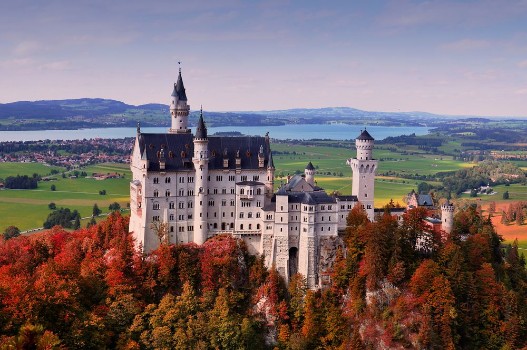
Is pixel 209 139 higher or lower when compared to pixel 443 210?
higher

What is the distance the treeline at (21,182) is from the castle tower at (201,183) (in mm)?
111902

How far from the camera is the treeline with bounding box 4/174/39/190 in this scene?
172m

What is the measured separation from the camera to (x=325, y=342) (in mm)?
67875

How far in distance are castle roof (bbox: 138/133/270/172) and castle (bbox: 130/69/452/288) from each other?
0.12 meters

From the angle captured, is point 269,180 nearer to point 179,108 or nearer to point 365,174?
point 365,174

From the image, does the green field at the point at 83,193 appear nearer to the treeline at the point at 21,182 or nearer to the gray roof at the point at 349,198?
the treeline at the point at 21,182

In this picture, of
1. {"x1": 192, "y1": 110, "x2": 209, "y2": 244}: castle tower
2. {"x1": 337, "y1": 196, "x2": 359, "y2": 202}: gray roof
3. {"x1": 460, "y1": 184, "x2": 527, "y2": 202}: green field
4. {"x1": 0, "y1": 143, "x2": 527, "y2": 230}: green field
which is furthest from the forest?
{"x1": 460, "y1": 184, "x2": 527, "y2": 202}: green field

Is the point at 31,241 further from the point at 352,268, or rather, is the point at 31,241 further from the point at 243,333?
the point at 352,268

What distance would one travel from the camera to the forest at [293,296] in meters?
65.5

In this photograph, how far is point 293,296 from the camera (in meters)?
71.4

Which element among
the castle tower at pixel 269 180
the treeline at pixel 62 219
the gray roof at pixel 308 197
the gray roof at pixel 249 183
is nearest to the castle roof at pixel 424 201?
the gray roof at pixel 308 197

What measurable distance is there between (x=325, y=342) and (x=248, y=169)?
75.9 ft

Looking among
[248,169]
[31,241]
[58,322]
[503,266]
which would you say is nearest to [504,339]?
[503,266]

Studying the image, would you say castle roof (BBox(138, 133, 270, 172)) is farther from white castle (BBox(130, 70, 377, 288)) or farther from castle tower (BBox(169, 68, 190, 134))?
castle tower (BBox(169, 68, 190, 134))
